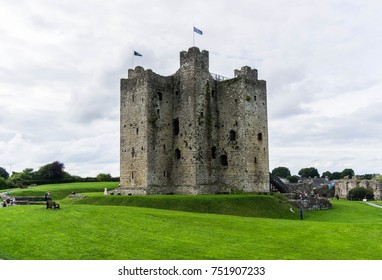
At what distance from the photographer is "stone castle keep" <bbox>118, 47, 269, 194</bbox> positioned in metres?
42.0

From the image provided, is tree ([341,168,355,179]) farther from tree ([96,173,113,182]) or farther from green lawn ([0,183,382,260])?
green lawn ([0,183,382,260])

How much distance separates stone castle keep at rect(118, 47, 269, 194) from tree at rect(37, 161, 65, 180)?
43.4 m

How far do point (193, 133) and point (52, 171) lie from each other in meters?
51.2

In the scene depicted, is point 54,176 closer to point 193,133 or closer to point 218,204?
point 193,133

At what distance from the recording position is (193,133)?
137 feet

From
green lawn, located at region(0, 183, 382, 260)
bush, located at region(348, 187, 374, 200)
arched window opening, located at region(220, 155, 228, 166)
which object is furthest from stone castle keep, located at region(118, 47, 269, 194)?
bush, located at region(348, 187, 374, 200)

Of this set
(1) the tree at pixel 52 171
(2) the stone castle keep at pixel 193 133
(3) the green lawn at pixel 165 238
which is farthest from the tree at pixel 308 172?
(3) the green lawn at pixel 165 238

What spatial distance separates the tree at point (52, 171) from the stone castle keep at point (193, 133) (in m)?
43.4

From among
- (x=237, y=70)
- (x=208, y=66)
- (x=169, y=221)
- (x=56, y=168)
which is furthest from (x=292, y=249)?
(x=56, y=168)

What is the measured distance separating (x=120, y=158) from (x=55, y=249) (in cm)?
3013

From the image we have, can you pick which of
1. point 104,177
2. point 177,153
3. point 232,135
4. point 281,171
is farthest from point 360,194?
point 281,171

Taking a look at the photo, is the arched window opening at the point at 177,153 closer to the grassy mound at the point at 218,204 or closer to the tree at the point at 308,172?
the grassy mound at the point at 218,204

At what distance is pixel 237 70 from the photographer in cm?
5044

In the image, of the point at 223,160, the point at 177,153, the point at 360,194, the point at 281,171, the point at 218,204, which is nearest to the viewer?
the point at 218,204
